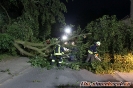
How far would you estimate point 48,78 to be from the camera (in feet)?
26.3

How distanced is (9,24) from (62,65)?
13.2ft

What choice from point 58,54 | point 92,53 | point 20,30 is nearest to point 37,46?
point 20,30

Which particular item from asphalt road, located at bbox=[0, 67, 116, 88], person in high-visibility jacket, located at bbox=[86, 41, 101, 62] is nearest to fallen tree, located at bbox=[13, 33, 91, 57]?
person in high-visibility jacket, located at bbox=[86, 41, 101, 62]

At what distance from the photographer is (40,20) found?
13156 millimetres

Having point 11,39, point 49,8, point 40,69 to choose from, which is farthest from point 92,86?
point 49,8

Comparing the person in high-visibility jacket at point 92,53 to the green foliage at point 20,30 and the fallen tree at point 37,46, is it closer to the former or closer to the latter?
the fallen tree at point 37,46

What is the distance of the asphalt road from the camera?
713cm

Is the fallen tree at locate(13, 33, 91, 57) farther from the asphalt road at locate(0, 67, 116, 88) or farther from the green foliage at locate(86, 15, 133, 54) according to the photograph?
the asphalt road at locate(0, 67, 116, 88)

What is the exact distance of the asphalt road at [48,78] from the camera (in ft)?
23.4

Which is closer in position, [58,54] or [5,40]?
[58,54]

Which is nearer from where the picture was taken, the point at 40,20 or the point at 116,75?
the point at 116,75

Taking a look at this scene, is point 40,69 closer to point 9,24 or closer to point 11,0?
point 9,24

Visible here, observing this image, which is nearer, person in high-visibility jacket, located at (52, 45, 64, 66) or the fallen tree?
person in high-visibility jacket, located at (52, 45, 64, 66)

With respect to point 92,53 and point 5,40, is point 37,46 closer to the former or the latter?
point 5,40
